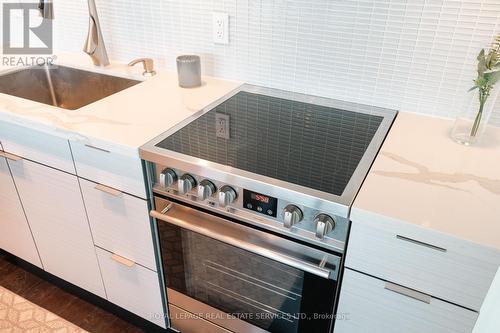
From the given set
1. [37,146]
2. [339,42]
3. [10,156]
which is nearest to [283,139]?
[339,42]

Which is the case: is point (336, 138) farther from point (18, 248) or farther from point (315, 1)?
point (18, 248)

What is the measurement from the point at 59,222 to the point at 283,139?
939 mm

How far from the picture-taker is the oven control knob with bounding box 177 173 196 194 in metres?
1.06

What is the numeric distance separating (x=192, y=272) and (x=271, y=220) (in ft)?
1.39

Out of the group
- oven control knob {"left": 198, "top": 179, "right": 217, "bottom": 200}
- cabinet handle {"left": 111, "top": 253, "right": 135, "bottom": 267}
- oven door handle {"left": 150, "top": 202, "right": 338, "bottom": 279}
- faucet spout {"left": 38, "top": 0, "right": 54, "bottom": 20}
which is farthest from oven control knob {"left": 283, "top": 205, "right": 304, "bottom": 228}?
faucet spout {"left": 38, "top": 0, "right": 54, "bottom": 20}

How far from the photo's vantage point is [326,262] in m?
0.97

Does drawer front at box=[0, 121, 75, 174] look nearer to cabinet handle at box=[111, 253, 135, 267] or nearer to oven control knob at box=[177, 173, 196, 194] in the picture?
cabinet handle at box=[111, 253, 135, 267]

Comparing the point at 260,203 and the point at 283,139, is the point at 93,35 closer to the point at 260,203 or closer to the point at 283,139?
the point at 283,139

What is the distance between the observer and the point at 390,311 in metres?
0.96

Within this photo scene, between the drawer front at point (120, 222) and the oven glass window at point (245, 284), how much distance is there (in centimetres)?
7

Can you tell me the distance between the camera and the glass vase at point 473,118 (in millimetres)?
1081

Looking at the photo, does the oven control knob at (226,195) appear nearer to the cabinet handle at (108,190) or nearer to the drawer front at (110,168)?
the drawer front at (110,168)

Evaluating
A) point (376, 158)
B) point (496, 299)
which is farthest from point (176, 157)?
point (496, 299)

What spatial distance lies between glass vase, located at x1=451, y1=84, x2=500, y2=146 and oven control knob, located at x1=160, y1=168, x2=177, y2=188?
0.83m
